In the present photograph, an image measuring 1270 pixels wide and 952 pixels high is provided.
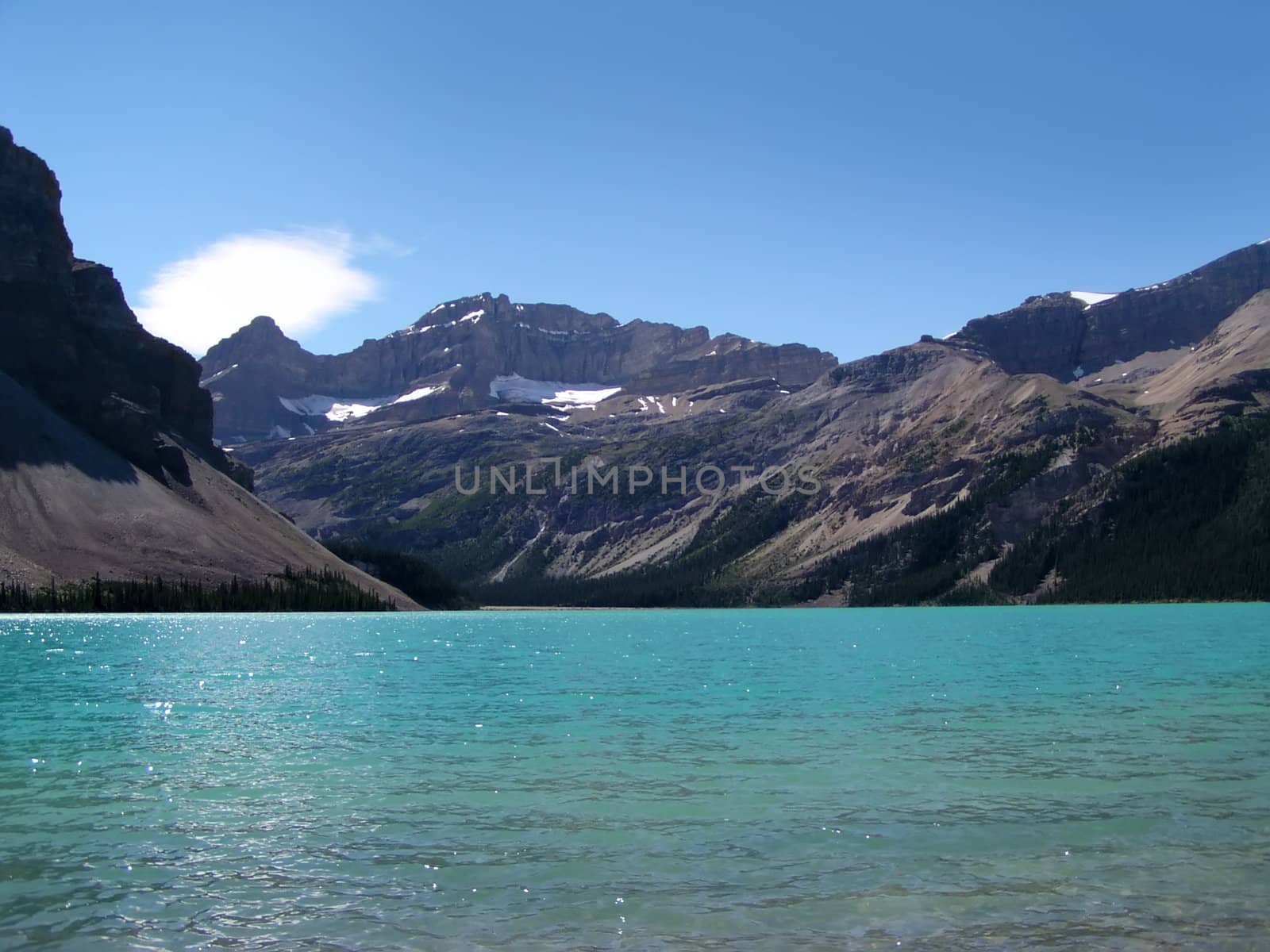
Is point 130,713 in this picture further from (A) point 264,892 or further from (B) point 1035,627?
(B) point 1035,627

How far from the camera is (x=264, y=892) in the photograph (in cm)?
1864

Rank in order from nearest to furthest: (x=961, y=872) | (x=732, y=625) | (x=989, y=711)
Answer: (x=961, y=872) < (x=989, y=711) < (x=732, y=625)

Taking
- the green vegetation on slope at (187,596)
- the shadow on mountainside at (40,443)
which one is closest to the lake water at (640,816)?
the green vegetation on slope at (187,596)

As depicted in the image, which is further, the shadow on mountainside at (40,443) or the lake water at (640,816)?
the shadow on mountainside at (40,443)

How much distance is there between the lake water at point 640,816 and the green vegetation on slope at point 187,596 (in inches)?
4262

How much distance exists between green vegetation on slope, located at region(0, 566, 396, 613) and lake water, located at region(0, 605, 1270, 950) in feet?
355

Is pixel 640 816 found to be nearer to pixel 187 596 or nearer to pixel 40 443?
pixel 187 596

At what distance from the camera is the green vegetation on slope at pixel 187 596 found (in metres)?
150

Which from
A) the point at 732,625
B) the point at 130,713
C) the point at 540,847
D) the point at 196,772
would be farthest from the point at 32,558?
Answer: the point at 540,847

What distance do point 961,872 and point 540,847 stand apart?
811cm

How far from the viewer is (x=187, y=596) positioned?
16425cm

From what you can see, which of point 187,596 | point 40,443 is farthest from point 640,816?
→ point 40,443

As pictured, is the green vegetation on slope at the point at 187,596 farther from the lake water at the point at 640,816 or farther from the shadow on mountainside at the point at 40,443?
the lake water at the point at 640,816

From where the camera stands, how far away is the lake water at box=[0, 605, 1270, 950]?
56.3ft
